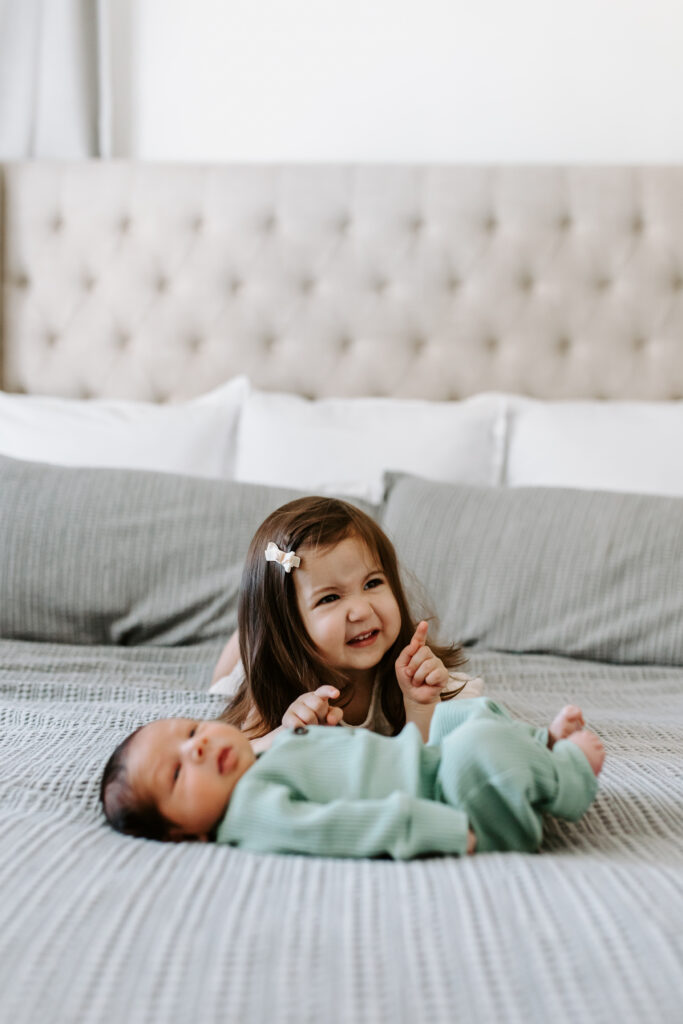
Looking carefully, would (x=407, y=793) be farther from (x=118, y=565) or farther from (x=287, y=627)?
(x=118, y=565)

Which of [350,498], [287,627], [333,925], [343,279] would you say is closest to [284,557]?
[287,627]


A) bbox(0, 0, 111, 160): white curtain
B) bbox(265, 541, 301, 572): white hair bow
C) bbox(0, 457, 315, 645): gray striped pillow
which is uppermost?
bbox(0, 0, 111, 160): white curtain

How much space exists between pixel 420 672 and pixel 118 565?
774 mm

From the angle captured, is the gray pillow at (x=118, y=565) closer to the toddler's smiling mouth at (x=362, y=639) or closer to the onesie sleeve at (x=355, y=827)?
the toddler's smiling mouth at (x=362, y=639)

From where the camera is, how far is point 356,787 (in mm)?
855

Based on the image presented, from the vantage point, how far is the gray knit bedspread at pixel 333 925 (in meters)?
0.57

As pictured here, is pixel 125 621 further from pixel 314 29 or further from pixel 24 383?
pixel 314 29

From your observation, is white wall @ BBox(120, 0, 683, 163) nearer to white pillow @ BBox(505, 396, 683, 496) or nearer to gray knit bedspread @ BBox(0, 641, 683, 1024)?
white pillow @ BBox(505, 396, 683, 496)

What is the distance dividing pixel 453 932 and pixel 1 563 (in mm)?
1258

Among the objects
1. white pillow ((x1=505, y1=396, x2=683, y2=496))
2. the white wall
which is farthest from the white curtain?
white pillow ((x1=505, y1=396, x2=683, y2=496))

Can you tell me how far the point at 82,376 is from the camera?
238cm

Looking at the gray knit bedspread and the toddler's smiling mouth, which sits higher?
the toddler's smiling mouth

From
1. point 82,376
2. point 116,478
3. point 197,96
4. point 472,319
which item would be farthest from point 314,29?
point 116,478

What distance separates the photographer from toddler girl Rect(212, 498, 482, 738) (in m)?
1.13
